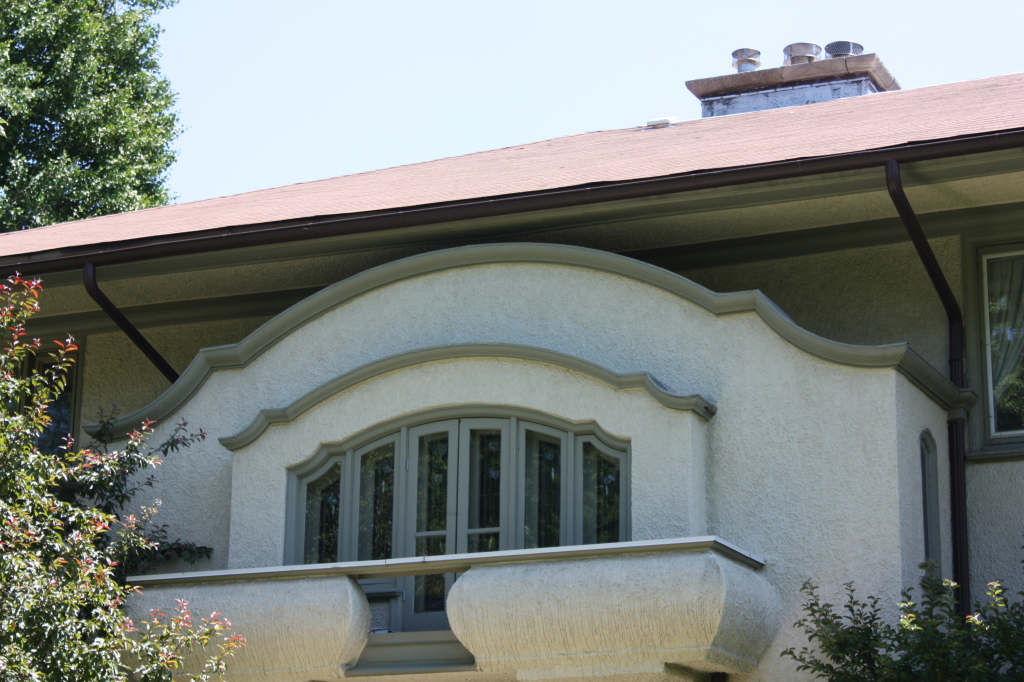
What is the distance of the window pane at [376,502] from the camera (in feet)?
34.1

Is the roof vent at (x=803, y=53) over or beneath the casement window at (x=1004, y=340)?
over

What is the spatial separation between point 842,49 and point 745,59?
3.94 feet

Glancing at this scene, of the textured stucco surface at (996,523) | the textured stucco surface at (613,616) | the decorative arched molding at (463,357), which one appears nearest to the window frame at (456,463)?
the decorative arched molding at (463,357)

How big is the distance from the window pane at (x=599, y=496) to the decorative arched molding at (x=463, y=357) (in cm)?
54

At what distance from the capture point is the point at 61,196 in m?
24.7

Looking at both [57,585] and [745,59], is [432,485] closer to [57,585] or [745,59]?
[57,585]

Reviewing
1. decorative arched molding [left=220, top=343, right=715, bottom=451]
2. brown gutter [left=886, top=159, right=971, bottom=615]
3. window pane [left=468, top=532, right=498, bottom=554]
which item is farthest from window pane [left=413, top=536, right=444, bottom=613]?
brown gutter [left=886, top=159, right=971, bottom=615]

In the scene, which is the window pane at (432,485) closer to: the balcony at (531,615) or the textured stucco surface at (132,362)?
the balcony at (531,615)

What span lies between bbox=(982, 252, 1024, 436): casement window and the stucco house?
2 centimetres

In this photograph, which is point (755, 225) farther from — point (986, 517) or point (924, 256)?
point (986, 517)

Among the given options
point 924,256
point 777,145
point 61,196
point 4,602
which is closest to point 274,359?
point 4,602

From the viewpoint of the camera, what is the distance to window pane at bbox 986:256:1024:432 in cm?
1047

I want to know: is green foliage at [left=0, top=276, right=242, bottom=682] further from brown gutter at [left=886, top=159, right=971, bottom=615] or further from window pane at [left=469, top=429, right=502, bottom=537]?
brown gutter at [left=886, top=159, right=971, bottom=615]

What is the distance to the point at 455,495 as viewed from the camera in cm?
1021
